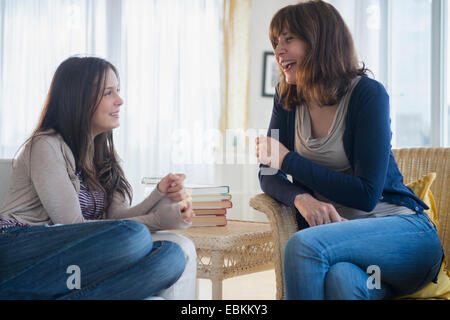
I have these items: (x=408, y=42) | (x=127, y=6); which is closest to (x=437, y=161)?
(x=408, y=42)

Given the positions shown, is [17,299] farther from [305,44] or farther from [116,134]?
[116,134]

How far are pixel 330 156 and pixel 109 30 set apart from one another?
291 cm

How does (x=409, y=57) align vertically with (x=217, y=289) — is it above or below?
above

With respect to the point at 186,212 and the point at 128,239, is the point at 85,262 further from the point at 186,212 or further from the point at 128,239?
the point at 186,212

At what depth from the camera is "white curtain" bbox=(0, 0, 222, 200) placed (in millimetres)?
3799

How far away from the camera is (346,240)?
1163 millimetres

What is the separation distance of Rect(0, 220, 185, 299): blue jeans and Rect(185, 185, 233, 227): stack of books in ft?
1.83

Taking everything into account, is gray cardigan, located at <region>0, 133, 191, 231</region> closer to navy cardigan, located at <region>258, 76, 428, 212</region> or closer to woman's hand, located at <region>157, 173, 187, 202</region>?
woman's hand, located at <region>157, 173, 187, 202</region>

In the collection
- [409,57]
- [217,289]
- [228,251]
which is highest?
[409,57]

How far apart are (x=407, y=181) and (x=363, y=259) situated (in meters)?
0.79

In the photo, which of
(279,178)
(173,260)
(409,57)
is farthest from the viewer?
(409,57)

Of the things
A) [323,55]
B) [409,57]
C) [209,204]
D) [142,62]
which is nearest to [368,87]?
[323,55]

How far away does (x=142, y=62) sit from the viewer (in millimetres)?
3799

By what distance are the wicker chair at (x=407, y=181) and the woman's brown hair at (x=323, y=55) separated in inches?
14.4
